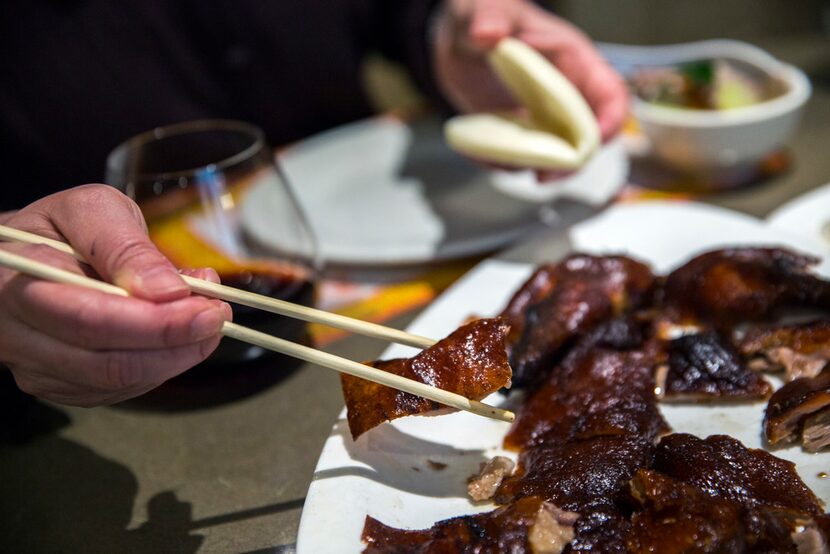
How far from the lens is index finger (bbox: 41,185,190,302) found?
0.95 metres

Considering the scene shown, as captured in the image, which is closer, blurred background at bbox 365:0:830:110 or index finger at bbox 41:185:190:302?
index finger at bbox 41:185:190:302

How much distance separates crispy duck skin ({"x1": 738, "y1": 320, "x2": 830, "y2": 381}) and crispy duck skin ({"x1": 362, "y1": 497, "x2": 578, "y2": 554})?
665 millimetres

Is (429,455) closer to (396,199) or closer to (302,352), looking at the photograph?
(302,352)

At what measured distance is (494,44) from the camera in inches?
83.5

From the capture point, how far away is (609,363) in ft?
4.81

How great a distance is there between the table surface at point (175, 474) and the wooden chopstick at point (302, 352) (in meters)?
0.41

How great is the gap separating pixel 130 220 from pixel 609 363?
40.7 inches

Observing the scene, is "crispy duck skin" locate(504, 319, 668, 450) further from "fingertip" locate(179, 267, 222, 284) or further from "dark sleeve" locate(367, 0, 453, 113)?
"dark sleeve" locate(367, 0, 453, 113)

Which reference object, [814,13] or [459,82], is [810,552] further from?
[814,13]

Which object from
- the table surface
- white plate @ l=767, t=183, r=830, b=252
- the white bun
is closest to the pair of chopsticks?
the table surface

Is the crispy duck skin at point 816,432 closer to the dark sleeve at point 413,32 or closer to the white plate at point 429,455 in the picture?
the white plate at point 429,455

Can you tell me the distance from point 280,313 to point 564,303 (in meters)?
0.79

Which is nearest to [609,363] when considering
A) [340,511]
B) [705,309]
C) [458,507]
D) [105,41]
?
[705,309]

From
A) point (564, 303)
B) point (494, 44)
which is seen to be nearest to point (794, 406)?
point (564, 303)
